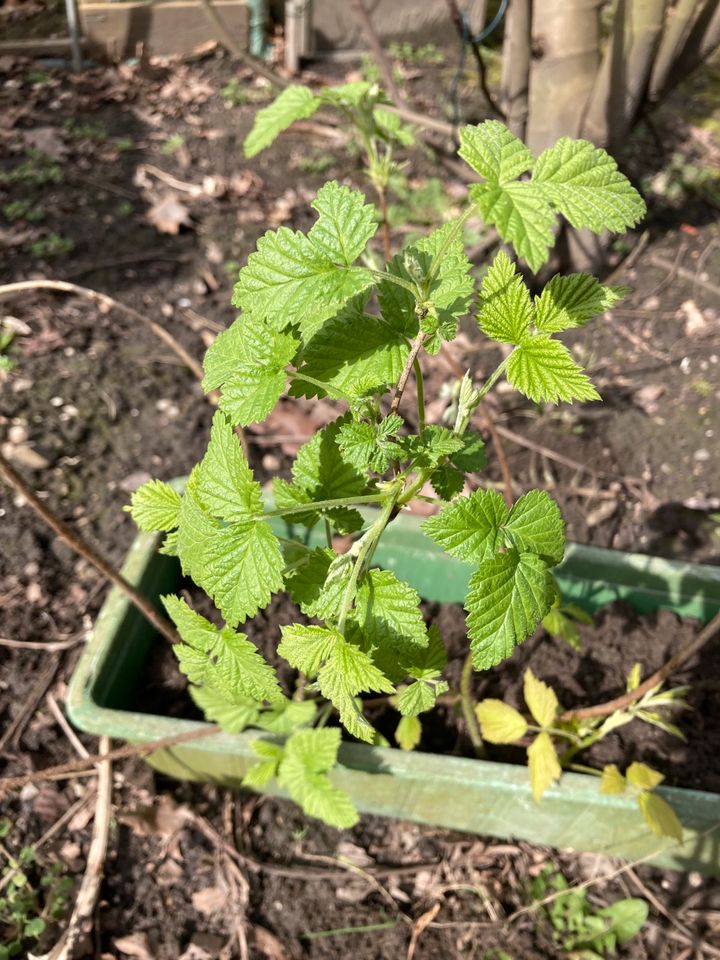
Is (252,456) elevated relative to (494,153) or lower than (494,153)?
lower

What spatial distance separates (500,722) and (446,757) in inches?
5.3

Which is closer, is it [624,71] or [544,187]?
[544,187]

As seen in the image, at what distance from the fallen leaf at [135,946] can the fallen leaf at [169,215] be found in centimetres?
245

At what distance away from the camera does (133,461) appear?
2287 mm

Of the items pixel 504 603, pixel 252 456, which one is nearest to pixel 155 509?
pixel 504 603

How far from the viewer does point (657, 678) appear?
1.35 metres

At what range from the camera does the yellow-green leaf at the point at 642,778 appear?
134 centimetres

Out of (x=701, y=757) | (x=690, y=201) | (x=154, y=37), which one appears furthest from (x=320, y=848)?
(x=154, y=37)

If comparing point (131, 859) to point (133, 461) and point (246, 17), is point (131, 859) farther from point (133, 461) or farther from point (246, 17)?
point (246, 17)

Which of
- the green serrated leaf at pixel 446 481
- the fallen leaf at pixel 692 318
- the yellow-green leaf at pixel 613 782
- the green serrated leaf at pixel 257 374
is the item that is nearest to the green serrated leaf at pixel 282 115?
the green serrated leaf at pixel 257 374

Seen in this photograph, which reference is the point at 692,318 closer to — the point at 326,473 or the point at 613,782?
the point at 613,782

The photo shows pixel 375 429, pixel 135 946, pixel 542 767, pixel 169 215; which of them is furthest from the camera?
pixel 169 215

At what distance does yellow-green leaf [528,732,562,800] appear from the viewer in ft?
4.38

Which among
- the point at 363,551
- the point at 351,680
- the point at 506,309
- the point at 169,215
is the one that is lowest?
the point at 169,215
